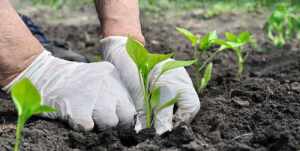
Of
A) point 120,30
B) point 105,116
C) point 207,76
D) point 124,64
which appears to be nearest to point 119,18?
point 120,30

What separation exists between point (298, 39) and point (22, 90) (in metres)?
3.18

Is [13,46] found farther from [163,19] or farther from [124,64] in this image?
[163,19]

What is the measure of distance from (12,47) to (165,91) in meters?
0.64

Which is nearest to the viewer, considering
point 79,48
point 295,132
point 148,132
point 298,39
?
point 295,132

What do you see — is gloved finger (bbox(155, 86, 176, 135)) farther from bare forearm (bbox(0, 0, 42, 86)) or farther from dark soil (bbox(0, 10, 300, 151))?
bare forearm (bbox(0, 0, 42, 86))

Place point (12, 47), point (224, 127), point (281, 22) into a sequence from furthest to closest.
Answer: point (281, 22), point (12, 47), point (224, 127)

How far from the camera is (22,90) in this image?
125 cm

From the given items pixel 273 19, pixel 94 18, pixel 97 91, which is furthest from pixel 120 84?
pixel 94 18

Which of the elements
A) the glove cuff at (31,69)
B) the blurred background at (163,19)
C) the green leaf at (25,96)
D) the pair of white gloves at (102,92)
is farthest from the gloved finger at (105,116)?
the blurred background at (163,19)

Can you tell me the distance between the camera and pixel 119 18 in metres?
2.35

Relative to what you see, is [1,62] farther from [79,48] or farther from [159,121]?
[79,48]

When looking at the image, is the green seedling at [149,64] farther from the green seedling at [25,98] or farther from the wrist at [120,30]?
the wrist at [120,30]

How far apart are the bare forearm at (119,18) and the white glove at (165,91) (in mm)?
200

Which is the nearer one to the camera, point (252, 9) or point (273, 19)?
point (273, 19)
